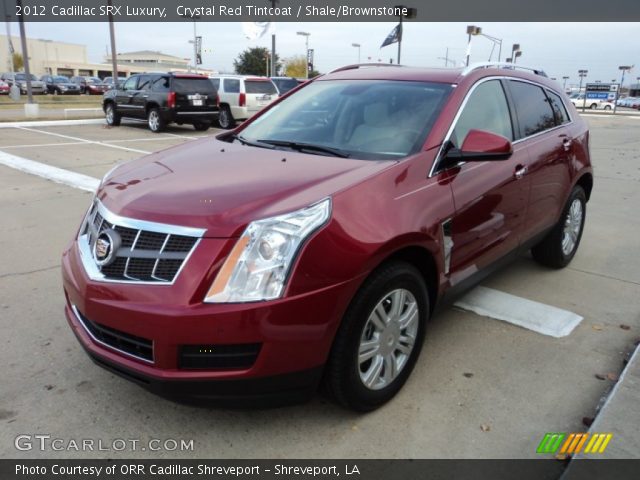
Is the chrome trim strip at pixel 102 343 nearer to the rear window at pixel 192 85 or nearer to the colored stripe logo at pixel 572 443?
the colored stripe logo at pixel 572 443

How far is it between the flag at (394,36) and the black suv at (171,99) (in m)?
13.0

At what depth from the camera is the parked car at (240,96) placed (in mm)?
17422

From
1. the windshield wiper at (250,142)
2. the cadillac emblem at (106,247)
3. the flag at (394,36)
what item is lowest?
the cadillac emblem at (106,247)

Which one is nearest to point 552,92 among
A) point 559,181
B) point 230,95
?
point 559,181

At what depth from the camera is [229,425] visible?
2705 millimetres

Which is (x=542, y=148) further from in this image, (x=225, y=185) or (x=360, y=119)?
(x=225, y=185)

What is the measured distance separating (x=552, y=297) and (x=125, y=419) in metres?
3.34

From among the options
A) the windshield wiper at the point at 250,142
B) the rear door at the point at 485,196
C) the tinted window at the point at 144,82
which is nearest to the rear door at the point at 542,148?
the rear door at the point at 485,196

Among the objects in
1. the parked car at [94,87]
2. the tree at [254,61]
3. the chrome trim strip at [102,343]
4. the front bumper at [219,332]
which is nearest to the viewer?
the front bumper at [219,332]

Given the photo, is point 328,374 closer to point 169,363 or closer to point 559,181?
point 169,363

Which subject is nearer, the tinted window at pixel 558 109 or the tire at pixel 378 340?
the tire at pixel 378 340

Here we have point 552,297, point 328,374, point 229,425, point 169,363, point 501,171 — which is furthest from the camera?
point 552,297

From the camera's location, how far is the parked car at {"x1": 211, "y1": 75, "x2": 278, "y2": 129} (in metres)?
17.4

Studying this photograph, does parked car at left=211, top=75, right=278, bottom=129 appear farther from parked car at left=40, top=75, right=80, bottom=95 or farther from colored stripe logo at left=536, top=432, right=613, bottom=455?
parked car at left=40, top=75, right=80, bottom=95
